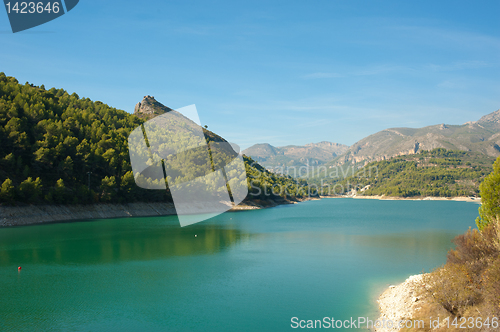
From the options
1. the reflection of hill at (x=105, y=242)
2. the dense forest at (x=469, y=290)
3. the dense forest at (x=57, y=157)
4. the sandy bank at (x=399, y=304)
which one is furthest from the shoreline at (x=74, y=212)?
the dense forest at (x=469, y=290)

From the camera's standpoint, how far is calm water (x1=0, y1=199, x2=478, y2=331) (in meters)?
15.6

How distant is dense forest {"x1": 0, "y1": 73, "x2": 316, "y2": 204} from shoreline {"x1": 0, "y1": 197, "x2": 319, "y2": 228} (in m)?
1.25

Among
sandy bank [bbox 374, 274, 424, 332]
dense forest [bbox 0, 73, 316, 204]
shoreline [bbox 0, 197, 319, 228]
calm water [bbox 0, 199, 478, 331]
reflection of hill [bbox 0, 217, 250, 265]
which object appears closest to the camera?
sandy bank [bbox 374, 274, 424, 332]

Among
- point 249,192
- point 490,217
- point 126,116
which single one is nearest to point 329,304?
point 490,217

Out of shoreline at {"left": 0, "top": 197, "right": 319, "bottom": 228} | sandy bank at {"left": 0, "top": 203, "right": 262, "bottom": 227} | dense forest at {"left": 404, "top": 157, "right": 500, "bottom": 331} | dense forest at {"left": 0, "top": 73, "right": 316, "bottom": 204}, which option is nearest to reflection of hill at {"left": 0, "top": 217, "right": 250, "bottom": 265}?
shoreline at {"left": 0, "top": 197, "right": 319, "bottom": 228}

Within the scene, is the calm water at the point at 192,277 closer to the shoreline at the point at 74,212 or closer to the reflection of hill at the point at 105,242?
the reflection of hill at the point at 105,242

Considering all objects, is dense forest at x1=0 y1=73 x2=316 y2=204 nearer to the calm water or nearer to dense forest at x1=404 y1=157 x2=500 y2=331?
the calm water

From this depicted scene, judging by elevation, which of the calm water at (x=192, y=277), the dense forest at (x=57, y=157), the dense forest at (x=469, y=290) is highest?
the dense forest at (x=57, y=157)

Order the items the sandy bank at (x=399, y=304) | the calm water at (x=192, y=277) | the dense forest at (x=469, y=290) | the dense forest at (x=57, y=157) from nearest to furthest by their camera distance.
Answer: the dense forest at (x=469, y=290) < the sandy bank at (x=399, y=304) < the calm water at (x=192, y=277) < the dense forest at (x=57, y=157)

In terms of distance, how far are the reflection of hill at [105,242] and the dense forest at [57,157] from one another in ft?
27.2

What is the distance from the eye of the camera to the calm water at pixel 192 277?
15.6 m

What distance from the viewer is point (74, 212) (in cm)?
5497

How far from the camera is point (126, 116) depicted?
103 metres

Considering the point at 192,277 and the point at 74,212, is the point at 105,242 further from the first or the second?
the point at 74,212
